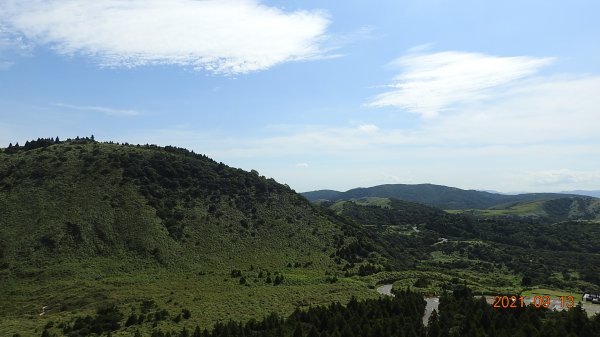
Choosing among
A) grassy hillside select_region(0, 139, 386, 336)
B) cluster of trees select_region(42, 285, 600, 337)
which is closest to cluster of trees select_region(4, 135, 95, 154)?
grassy hillside select_region(0, 139, 386, 336)

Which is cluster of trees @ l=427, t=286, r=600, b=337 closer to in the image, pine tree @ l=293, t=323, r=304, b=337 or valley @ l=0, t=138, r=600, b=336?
valley @ l=0, t=138, r=600, b=336

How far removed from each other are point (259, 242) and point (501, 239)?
13154 cm

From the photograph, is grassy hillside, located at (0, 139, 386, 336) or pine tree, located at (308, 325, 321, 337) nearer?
pine tree, located at (308, 325, 321, 337)

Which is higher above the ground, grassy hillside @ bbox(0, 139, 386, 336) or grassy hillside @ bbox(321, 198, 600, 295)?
grassy hillside @ bbox(0, 139, 386, 336)

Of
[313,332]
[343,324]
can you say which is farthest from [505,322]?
[313,332]

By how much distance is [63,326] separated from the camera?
51.4 metres

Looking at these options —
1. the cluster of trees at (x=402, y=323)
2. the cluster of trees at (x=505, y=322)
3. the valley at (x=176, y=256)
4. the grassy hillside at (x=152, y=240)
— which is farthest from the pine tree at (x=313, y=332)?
the grassy hillside at (x=152, y=240)

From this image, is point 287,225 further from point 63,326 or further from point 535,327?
point 535,327

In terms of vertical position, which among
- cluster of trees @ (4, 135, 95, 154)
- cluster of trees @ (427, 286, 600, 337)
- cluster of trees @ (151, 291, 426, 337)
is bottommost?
cluster of trees @ (151, 291, 426, 337)

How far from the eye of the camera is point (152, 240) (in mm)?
91062
